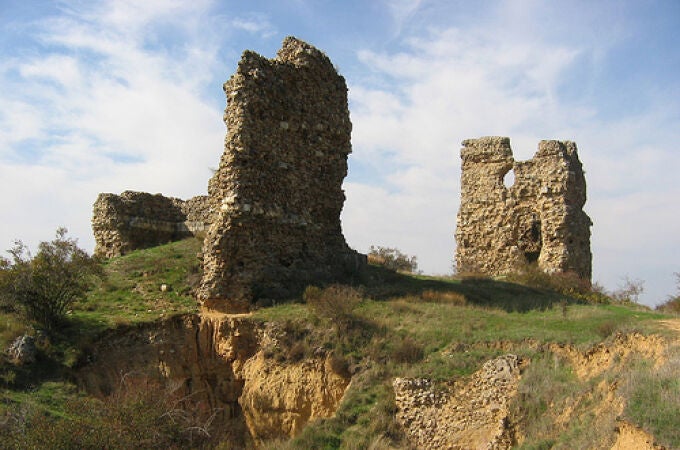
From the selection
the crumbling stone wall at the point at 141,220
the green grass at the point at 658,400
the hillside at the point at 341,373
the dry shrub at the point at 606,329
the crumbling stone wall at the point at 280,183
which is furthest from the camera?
the crumbling stone wall at the point at 141,220

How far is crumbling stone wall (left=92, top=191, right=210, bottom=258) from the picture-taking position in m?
21.5

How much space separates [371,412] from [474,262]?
536 inches

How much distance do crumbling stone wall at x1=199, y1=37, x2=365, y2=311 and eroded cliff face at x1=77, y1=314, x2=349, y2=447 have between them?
1.04 metres

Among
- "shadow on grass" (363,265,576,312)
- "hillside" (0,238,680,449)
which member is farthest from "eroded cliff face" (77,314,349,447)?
"shadow on grass" (363,265,576,312)

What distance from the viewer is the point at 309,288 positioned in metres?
16.6

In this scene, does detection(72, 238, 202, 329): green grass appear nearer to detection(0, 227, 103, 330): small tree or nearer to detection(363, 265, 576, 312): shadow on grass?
detection(0, 227, 103, 330): small tree

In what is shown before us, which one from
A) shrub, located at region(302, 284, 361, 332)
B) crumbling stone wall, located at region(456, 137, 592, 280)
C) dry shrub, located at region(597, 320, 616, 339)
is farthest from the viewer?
crumbling stone wall, located at region(456, 137, 592, 280)

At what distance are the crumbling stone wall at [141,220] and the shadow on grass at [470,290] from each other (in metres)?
5.84

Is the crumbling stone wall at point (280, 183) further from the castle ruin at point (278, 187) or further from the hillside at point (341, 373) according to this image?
the hillside at point (341, 373)

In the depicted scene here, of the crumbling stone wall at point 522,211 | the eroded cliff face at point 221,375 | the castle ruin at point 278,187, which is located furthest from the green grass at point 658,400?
the crumbling stone wall at point 522,211

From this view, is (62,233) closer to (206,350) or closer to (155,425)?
(206,350)

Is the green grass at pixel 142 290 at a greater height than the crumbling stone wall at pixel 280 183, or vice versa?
the crumbling stone wall at pixel 280 183

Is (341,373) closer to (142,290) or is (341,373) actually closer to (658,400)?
(142,290)

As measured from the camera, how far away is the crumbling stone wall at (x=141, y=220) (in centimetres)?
2145
